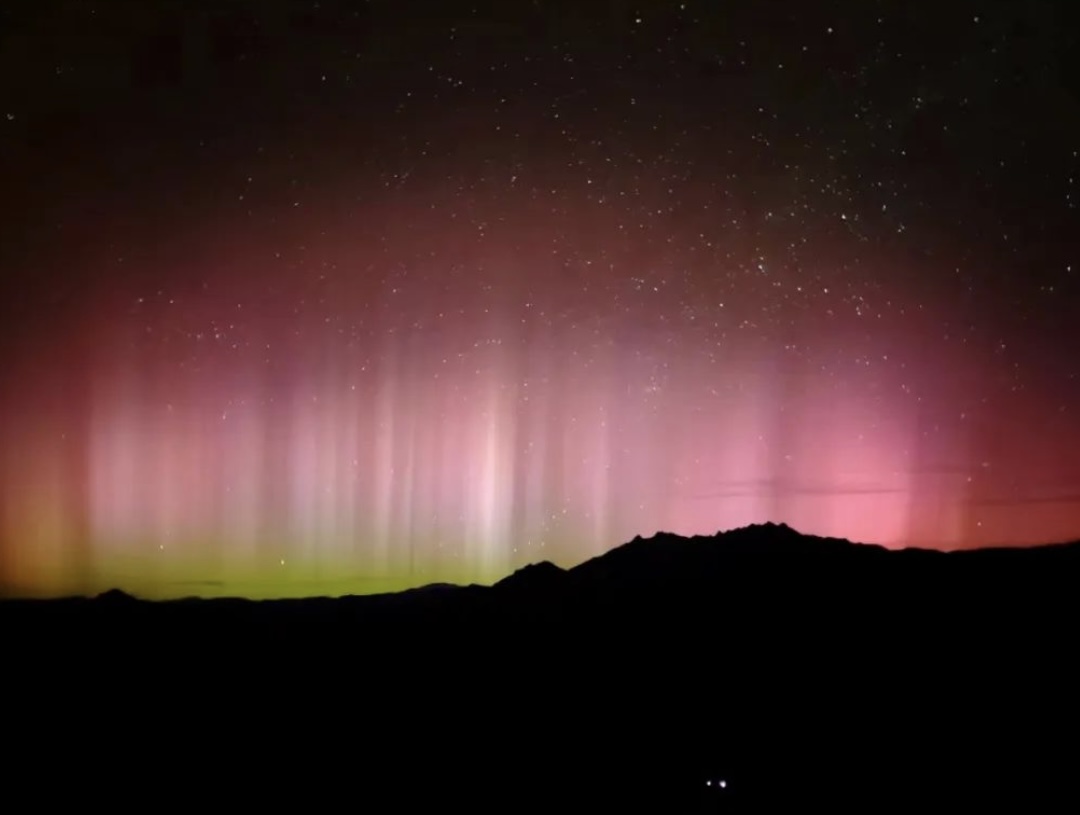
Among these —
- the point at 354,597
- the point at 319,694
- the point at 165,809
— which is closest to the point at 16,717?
the point at 319,694

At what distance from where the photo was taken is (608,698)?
1158cm

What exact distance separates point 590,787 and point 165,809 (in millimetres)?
4089

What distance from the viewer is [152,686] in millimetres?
14109

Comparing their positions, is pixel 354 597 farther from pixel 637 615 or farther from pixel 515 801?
pixel 515 801

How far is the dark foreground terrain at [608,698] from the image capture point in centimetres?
820

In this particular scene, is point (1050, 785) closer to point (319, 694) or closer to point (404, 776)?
point (404, 776)

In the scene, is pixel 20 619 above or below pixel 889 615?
below

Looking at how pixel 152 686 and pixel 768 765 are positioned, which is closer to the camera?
pixel 768 765

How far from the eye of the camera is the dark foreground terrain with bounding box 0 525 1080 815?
8.20 metres

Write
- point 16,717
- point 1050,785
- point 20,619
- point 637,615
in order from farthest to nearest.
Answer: point 20,619, point 637,615, point 16,717, point 1050,785

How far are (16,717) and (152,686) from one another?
227cm

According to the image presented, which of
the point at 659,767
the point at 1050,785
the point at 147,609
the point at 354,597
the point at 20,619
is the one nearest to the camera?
the point at 1050,785

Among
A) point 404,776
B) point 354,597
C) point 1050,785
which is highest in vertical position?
point 1050,785

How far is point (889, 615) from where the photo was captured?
14.0 metres
